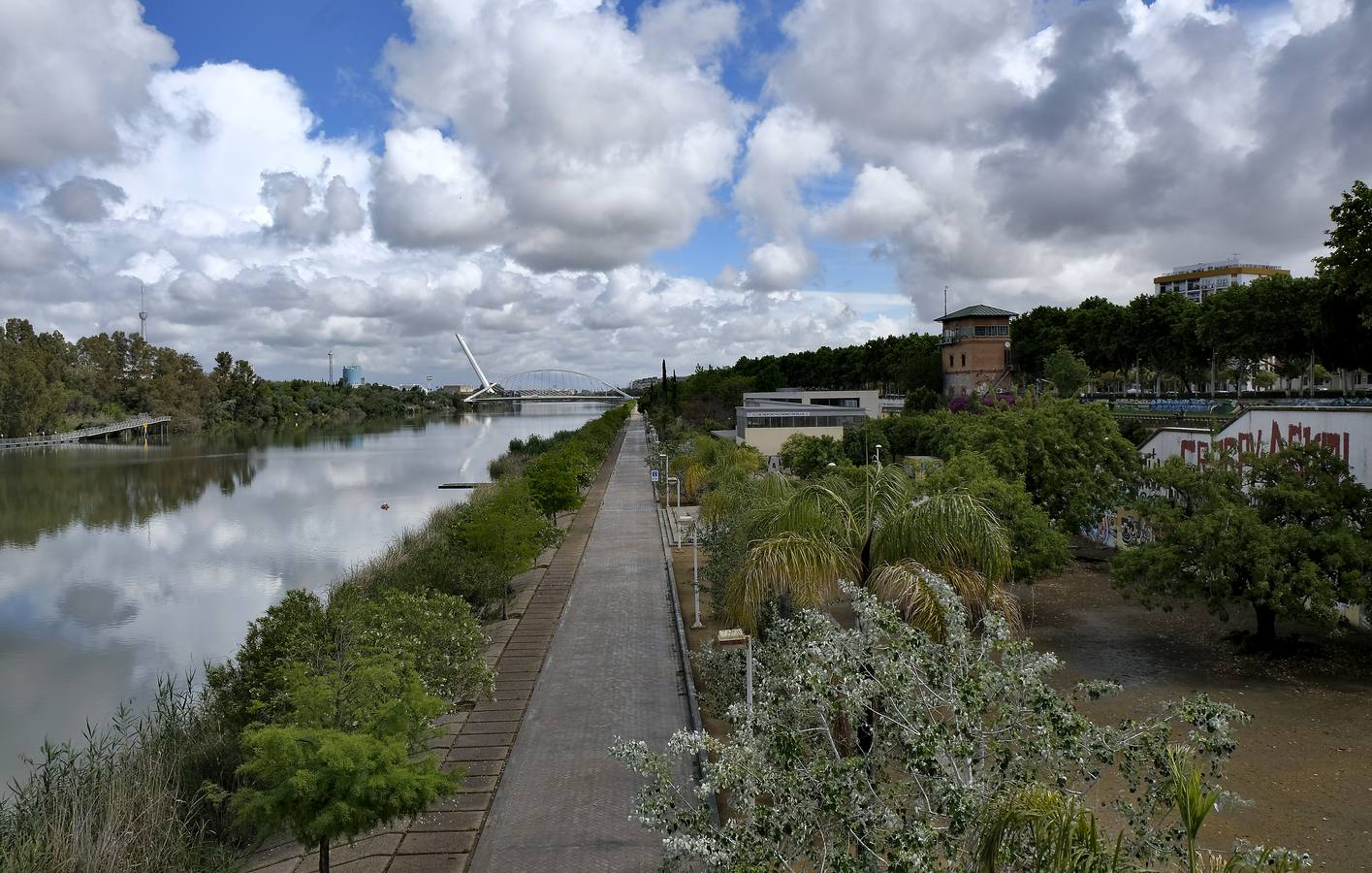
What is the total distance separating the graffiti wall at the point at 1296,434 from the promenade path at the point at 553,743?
1214 cm

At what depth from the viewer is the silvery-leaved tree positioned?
415 cm

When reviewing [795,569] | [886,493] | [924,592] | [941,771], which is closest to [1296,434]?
[886,493]

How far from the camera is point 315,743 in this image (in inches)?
287

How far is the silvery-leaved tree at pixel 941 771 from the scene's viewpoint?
4148 millimetres

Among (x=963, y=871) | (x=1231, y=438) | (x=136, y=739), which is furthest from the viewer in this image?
(x=1231, y=438)

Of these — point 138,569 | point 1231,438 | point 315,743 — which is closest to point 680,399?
point 138,569

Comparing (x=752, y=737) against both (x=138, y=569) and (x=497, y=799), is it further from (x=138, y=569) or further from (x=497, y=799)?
(x=138, y=569)

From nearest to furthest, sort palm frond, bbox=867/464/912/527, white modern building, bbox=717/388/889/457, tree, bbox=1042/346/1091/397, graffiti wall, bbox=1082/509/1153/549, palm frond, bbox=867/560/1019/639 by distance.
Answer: palm frond, bbox=867/560/1019/639, palm frond, bbox=867/464/912/527, graffiti wall, bbox=1082/509/1153/549, white modern building, bbox=717/388/889/457, tree, bbox=1042/346/1091/397

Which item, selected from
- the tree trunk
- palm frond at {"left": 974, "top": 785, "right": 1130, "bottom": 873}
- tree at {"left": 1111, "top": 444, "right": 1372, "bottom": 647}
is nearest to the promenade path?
palm frond at {"left": 974, "top": 785, "right": 1130, "bottom": 873}

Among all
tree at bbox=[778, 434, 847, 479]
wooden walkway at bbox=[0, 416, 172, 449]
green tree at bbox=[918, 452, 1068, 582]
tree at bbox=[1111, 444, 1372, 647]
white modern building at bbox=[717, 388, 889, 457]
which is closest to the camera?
tree at bbox=[1111, 444, 1372, 647]

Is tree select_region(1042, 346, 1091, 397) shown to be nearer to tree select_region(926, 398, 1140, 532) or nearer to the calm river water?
tree select_region(926, 398, 1140, 532)

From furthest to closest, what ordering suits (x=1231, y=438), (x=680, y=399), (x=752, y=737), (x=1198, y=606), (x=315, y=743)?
1. (x=680, y=399)
2. (x=1231, y=438)
3. (x=1198, y=606)
4. (x=315, y=743)
5. (x=752, y=737)

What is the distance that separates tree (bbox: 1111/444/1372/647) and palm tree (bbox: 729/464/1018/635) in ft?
19.7

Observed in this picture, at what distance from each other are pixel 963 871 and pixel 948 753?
0.68m
